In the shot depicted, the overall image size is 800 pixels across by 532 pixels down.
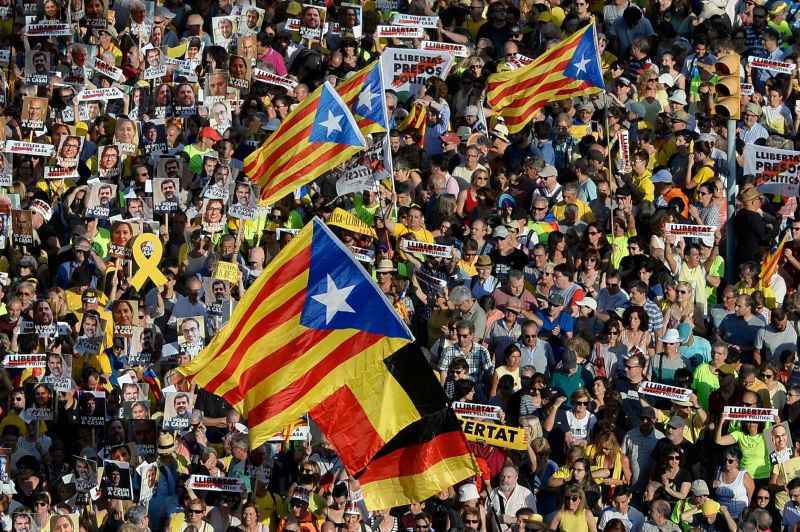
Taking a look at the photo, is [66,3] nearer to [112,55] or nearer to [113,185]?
[112,55]

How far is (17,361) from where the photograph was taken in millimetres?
20797

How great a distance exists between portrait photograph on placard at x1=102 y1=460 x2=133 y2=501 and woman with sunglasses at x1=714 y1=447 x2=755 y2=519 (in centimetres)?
469

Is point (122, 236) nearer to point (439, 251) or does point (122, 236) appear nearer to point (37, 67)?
point (439, 251)

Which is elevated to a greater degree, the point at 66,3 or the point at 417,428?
the point at 66,3

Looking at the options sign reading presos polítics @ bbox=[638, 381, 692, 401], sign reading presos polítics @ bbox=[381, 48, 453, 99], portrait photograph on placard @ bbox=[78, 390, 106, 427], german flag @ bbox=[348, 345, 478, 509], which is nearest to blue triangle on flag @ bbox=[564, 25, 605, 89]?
sign reading presos polítics @ bbox=[381, 48, 453, 99]

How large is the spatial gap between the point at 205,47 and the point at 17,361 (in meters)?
4.78

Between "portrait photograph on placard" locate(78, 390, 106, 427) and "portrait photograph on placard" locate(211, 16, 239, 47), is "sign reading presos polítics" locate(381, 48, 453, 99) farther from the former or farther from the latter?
"portrait photograph on placard" locate(78, 390, 106, 427)

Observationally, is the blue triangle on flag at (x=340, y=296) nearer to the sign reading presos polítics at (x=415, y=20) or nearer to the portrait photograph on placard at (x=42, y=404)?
the portrait photograph on placard at (x=42, y=404)

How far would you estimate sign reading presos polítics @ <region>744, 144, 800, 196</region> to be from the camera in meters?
22.6

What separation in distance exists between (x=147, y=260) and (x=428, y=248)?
249 centimetres

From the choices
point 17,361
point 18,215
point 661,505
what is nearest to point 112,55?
point 18,215

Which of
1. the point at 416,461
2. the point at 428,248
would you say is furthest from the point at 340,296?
the point at 428,248

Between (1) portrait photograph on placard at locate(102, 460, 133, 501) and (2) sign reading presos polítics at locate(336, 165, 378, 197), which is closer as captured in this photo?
(1) portrait photograph on placard at locate(102, 460, 133, 501)

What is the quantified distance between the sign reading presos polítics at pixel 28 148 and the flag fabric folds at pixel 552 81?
13.6ft
